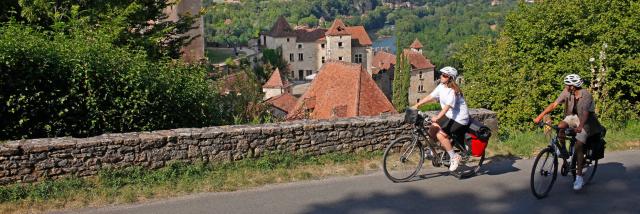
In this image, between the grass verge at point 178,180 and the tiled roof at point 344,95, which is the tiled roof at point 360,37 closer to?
the tiled roof at point 344,95

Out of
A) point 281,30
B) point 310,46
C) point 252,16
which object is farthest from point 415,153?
point 252,16

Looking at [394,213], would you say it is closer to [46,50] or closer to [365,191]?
[365,191]

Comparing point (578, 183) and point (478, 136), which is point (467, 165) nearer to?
point (478, 136)

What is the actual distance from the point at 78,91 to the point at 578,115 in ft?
24.3

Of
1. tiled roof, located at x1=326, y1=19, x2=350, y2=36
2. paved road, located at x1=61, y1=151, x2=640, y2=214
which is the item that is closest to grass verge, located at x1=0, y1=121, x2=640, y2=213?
paved road, located at x1=61, y1=151, x2=640, y2=214

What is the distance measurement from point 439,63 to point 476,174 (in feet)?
319

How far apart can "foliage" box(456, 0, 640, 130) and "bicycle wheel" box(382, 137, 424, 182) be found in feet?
27.7

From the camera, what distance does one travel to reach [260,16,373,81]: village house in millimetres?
81688

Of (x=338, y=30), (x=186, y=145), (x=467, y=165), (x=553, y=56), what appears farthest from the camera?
(x=338, y=30)

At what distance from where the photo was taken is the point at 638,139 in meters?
10.5

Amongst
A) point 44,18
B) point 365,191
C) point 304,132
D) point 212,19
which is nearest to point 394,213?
point 365,191

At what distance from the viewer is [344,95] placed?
2545cm

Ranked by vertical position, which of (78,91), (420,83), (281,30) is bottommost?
(420,83)

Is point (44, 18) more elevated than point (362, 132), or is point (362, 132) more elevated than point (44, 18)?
point (44, 18)
